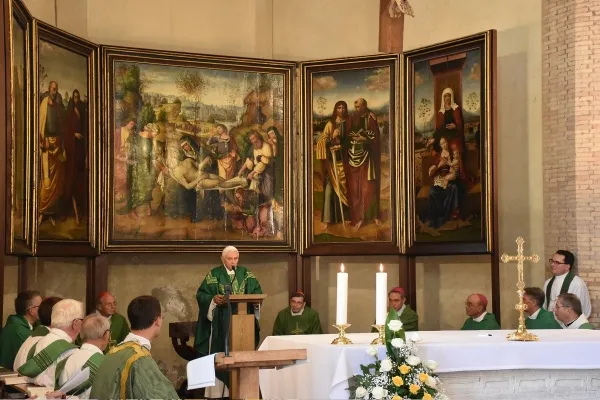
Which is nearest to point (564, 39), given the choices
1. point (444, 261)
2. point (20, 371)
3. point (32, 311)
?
point (444, 261)

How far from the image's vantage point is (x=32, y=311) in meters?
9.52

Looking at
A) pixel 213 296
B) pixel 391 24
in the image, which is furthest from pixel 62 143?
pixel 391 24

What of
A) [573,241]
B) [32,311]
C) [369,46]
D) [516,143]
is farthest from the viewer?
[369,46]

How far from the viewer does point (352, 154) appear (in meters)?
13.6

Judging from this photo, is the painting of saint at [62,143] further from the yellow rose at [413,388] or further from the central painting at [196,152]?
the yellow rose at [413,388]

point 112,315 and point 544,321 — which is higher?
point 544,321

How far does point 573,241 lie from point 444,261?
2.12m

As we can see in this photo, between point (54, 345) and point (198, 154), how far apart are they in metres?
7.28

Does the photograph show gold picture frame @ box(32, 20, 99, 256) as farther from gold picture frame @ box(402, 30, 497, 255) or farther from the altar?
the altar

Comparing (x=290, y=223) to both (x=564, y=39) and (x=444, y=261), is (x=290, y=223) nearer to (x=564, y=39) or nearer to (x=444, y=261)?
(x=444, y=261)

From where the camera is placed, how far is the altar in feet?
21.9

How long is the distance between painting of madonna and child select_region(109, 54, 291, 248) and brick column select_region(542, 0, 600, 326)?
3.77 meters

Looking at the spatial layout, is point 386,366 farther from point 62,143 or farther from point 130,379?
point 62,143

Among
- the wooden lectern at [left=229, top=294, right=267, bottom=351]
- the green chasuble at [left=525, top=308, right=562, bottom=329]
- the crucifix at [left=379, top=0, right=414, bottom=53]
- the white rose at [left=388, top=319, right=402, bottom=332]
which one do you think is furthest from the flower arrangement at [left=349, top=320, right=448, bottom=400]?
the crucifix at [left=379, top=0, right=414, bottom=53]
